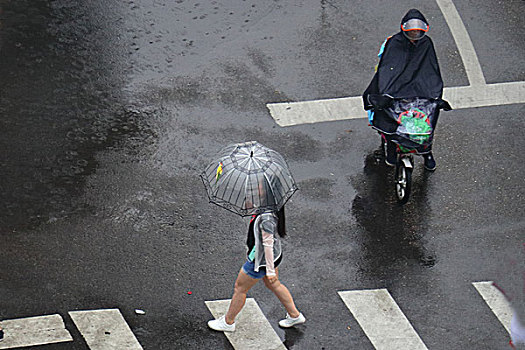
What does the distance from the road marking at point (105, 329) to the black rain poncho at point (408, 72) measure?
3.91 meters

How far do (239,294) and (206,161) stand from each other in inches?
114

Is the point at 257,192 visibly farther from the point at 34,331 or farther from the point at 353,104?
the point at 353,104

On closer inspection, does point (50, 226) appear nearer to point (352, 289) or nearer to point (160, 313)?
point (160, 313)

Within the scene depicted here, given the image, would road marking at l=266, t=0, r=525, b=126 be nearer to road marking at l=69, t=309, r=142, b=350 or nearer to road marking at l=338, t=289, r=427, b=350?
road marking at l=338, t=289, r=427, b=350

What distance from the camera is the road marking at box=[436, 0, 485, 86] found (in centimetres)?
1250

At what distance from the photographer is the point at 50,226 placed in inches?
394

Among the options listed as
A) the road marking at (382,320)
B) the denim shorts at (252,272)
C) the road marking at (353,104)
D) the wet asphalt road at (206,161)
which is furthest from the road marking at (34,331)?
the road marking at (353,104)

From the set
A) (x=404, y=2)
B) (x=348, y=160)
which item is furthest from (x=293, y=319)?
(x=404, y=2)

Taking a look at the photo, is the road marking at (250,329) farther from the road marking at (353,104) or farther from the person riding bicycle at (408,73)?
the road marking at (353,104)

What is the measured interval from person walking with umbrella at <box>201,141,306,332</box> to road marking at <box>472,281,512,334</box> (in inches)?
99.3

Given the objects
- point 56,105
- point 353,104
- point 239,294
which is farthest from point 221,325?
point 56,105

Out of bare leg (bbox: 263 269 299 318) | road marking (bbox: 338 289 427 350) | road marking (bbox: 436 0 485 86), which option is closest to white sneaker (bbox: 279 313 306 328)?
bare leg (bbox: 263 269 299 318)

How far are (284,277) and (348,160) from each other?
2.28 m

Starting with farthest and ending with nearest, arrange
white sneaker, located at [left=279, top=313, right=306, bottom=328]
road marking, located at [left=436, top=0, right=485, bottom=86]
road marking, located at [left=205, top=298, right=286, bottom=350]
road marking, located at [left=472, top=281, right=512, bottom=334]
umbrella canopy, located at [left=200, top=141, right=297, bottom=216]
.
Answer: road marking, located at [left=436, top=0, right=485, bottom=86], road marking, located at [left=472, top=281, right=512, bottom=334], white sneaker, located at [left=279, top=313, right=306, bottom=328], road marking, located at [left=205, top=298, right=286, bottom=350], umbrella canopy, located at [left=200, top=141, right=297, bottom=216]
